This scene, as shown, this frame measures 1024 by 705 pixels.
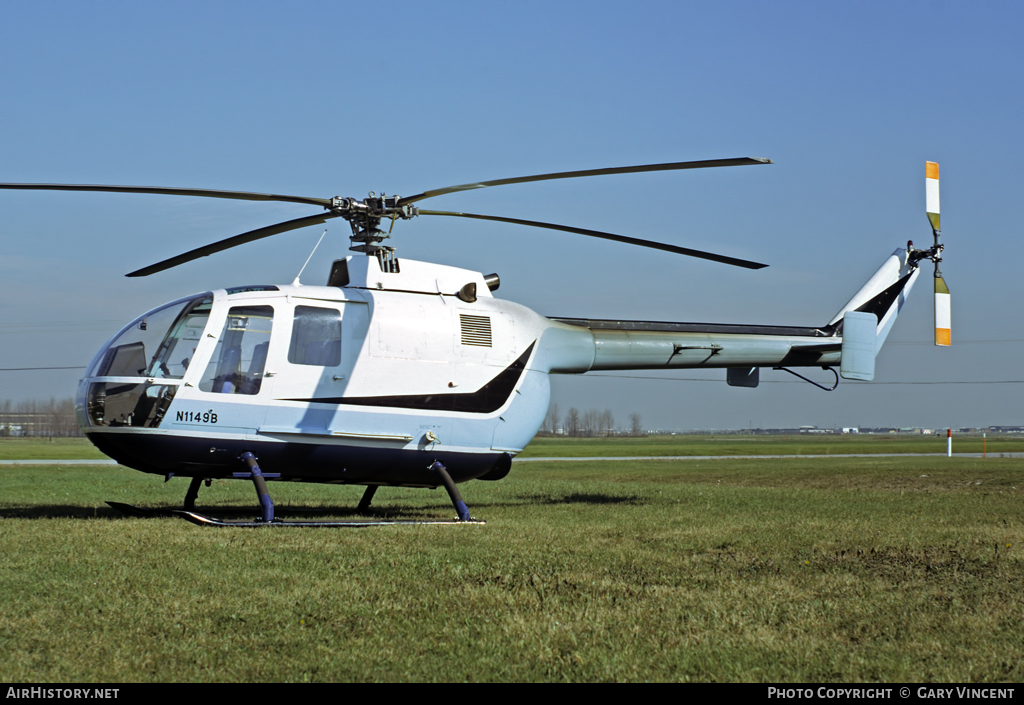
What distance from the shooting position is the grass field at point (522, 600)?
4.81 metres

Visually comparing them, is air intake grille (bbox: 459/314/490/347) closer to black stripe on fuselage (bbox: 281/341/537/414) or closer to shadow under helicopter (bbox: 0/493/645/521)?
black stripe on fuselage (bbox: 281/341/537/414)

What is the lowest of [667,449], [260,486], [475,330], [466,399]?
[667,449]

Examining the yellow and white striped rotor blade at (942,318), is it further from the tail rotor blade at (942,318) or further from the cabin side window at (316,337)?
the cabin side window at (316,337)

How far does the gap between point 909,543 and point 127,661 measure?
7.78m

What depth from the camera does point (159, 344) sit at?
438 inches

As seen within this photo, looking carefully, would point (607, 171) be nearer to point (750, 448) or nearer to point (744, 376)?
point (744, 376)

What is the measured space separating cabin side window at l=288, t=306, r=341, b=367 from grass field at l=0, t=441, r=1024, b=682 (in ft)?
→ 7.76

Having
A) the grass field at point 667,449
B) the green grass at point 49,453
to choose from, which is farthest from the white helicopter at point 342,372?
the grass field at point 667,449

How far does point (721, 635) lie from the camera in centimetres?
544

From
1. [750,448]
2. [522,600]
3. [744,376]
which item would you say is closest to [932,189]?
[744,376]

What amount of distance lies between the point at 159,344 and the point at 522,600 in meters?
6.73

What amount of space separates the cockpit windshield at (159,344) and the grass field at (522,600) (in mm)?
1858
